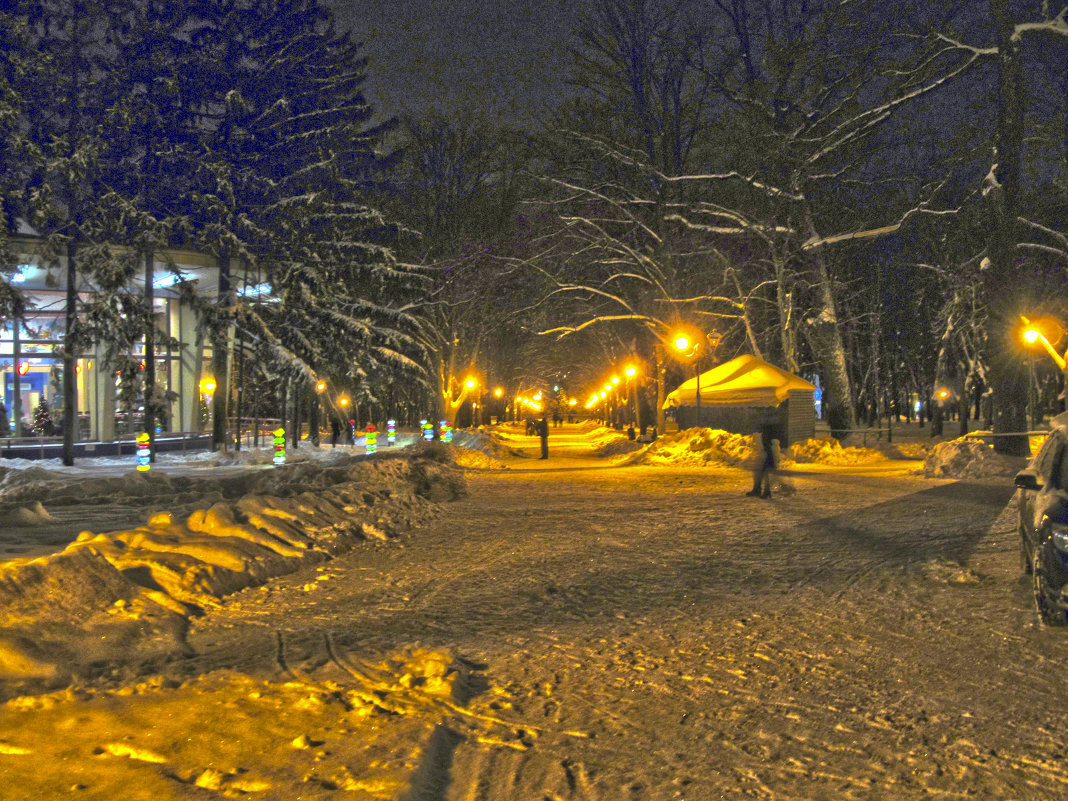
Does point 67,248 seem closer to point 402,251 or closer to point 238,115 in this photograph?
point 238,115

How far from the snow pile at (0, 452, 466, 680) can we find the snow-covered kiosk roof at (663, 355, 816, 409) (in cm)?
1565

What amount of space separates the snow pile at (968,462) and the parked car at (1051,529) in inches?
→ 467

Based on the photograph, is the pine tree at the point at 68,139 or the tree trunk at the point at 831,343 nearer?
the pine tree at the point at 68,139

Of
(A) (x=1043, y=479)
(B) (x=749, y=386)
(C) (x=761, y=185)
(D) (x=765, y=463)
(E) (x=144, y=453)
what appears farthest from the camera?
(B) (x=749, y=386)

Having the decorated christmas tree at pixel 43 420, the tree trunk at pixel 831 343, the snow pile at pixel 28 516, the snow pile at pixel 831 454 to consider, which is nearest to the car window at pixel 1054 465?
the snow pile at pixel 28 516

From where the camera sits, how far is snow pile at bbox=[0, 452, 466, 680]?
5789mm

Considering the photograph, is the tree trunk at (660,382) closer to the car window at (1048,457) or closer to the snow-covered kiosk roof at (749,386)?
the snow-covered kiosk roof at (749,386)

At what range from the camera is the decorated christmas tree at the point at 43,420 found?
34.5 m

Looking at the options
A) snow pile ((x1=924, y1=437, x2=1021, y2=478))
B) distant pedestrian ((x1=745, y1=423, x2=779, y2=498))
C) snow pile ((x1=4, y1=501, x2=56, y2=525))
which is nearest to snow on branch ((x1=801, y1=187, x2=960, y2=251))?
snow pile ((x1=924, y1=437, x2=1021, y2=478))

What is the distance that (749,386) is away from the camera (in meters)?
27.5

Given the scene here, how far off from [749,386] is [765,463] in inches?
484

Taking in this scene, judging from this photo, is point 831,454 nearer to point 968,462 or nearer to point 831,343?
point 831,343

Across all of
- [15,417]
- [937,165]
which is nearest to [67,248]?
[15,417]

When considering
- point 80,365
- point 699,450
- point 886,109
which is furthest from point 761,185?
point 80,365
